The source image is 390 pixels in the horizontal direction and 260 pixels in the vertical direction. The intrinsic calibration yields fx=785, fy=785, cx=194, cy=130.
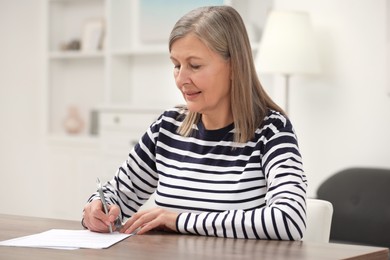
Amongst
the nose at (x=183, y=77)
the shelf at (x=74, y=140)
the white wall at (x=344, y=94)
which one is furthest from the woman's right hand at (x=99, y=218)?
the shelf at (x=74, y=140)

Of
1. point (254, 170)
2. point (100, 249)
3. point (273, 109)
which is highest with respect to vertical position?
point (273, 109)

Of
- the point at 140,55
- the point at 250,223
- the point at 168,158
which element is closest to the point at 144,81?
the point at 140,55

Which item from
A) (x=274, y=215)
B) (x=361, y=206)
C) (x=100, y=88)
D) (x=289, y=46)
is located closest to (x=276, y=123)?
(x=274, y=215)

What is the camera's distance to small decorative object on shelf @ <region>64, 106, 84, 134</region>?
6266 mm

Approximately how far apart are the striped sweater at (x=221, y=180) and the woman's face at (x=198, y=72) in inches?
4.7

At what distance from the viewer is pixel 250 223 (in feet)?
6.47

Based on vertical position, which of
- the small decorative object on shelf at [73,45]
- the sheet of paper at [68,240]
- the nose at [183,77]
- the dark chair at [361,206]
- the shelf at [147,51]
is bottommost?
the dark chair at [361,206]

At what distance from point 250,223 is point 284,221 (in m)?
0.09

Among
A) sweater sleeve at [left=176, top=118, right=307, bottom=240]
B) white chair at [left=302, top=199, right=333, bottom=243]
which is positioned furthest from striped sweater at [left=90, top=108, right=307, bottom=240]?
white chair at [left=302, top=199, right=333, bottom=243]

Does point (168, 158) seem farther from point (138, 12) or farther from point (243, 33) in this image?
point (138, 12)

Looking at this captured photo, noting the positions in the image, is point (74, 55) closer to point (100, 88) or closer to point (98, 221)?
point (100, 88)

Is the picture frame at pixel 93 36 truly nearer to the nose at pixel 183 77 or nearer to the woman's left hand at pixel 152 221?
the nose at pixel 183 77

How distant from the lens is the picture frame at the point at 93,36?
6.05 meters

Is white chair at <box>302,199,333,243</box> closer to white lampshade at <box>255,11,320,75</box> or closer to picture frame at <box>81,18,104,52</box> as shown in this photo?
white lampshade at <box>255,11,320,75</box>
